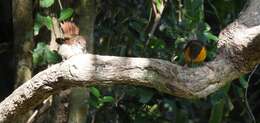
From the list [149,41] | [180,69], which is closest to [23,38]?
[149,41]

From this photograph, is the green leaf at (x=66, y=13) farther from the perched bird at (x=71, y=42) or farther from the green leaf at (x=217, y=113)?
the green leaf at (x=217, y=113)

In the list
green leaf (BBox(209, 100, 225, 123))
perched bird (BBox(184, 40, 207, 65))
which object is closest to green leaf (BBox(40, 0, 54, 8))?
perched bird (BBox(184, 40, 207, 65))

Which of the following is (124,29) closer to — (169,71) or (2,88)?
(2,88)

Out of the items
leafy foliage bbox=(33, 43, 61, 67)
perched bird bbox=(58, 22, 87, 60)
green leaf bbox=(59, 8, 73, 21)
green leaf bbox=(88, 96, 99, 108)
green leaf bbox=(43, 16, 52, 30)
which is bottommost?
green leaf bbox=(88, 96, 99, 108)

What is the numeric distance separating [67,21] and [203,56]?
0.53m

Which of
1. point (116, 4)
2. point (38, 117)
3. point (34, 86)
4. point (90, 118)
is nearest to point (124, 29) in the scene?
point (116, 4)

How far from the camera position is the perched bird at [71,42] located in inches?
82.1

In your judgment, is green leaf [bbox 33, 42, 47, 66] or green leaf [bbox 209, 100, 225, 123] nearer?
green leaf [bbox 33, 42, 47, 66]

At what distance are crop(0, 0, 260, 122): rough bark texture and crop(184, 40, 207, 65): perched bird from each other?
419 mm

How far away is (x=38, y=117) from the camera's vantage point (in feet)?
7.74

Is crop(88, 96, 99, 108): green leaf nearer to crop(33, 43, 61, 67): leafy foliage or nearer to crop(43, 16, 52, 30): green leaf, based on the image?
crop(33, 43, 61, 67): leafy foliage

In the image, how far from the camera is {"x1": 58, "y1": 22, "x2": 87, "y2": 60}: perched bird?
2.09 m

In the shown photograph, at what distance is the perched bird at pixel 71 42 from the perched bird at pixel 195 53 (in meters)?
0.36

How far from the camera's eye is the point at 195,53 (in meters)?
2.11
